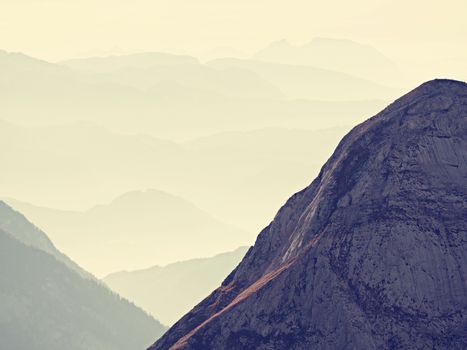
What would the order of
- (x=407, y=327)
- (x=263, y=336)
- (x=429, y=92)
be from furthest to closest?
(x=429, y=92) → (x=263, y=336) → (x=407, y=327)

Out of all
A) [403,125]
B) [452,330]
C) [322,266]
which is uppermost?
[403,125]

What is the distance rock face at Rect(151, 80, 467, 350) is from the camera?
13875 centimetres

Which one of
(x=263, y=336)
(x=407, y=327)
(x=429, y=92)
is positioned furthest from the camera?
(x=429, y=92)

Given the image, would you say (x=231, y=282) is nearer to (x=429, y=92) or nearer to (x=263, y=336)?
(x=263, y=336)

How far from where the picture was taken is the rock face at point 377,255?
5463 inches

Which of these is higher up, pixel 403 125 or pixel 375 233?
pixel 403 125

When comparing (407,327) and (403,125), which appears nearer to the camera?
(407,327)

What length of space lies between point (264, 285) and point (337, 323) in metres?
12.4

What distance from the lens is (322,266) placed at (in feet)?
479

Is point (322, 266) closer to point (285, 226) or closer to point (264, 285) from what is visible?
point (264, 285)

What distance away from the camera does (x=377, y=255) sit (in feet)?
464

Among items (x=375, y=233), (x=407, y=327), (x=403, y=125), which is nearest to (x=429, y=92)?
(x=403, y=125)

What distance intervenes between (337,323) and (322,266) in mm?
7248

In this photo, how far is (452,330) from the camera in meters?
137
